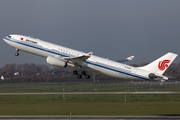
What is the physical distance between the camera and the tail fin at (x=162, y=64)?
2869 inches

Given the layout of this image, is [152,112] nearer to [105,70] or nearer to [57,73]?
[105,70]

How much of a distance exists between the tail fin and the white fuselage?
138cm

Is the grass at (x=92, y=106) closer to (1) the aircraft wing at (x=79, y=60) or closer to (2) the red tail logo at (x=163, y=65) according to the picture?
(2) the red tail logo at (x=163, y=65)

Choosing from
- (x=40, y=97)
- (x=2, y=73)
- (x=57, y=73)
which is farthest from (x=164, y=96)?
(x=2, y=73)

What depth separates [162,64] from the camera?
241 ft

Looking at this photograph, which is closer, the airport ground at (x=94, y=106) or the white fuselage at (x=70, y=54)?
the airport ground at (x=94, y=106)

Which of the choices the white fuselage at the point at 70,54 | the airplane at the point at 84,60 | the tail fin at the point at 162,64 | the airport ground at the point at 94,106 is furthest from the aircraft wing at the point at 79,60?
the tail fin at the point at 162,64

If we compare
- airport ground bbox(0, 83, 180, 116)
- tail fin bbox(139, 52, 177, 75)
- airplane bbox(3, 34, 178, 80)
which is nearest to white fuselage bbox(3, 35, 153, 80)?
airplane bbox(3, 34, 178, 80)

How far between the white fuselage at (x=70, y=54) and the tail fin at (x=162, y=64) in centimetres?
138

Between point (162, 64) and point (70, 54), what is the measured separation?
48.1 ft

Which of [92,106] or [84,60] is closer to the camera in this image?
[92,106]

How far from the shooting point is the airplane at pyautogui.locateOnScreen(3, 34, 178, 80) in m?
71.6

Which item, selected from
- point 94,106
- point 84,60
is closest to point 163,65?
point 84,60

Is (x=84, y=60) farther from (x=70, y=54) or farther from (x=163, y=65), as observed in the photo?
(x=163, y=65)
